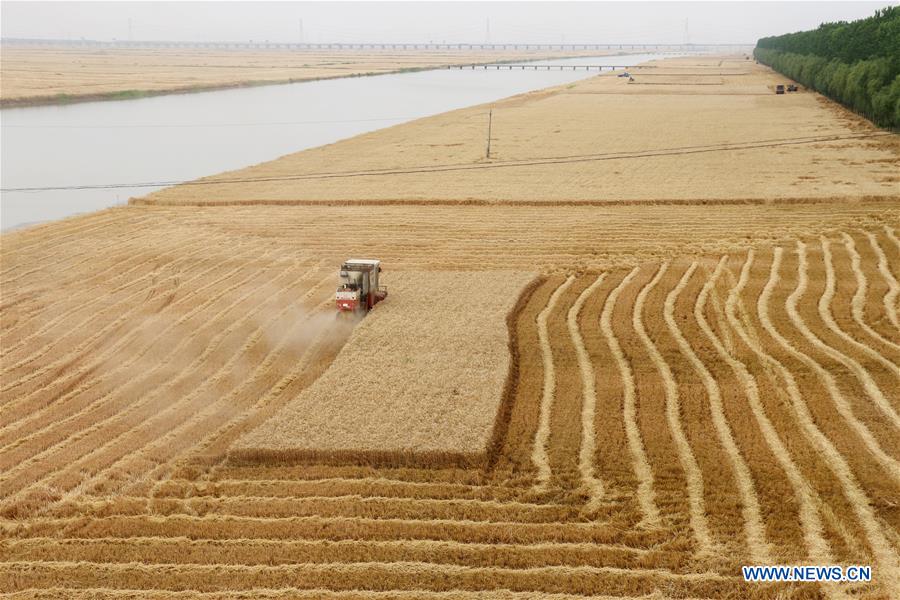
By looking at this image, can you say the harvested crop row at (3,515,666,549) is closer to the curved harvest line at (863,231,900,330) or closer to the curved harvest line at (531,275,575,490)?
the curved harvest line at (531,275,575,490)

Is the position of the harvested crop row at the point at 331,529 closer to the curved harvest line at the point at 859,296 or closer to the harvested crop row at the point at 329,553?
the harvested crop row at the point at 329,553

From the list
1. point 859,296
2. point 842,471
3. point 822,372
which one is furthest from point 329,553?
point 859,296

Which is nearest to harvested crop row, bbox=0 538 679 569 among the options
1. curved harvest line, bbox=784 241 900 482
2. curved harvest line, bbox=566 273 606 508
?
curved harvest line, bbox=566 273 606 508

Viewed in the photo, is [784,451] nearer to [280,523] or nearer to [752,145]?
[280,523]

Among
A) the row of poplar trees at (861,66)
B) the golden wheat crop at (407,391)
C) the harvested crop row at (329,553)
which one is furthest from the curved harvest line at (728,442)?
the row of poplar trees at (861,66)

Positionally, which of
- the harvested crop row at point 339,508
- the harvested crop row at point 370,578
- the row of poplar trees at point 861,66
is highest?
the row of poplar trees at point 861,66

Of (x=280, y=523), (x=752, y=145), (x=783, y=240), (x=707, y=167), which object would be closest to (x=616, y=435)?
(x=280, y=523)
